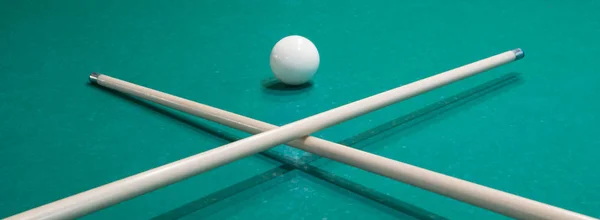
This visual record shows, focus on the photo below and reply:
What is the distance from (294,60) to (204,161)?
762mm

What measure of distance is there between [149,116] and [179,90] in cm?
23

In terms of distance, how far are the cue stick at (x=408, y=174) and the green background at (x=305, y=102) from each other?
7 cm

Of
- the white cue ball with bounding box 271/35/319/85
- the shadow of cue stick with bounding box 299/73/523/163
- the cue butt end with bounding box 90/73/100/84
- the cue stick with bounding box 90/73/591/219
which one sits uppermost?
the cue butt end with bounding box 90/73/100/84

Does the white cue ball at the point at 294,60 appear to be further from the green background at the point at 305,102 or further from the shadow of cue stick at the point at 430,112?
the shadow of cue stick at the point at 430,112

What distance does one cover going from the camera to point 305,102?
194 centimetres

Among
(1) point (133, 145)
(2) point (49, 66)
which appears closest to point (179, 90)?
(1) point (133, 145)

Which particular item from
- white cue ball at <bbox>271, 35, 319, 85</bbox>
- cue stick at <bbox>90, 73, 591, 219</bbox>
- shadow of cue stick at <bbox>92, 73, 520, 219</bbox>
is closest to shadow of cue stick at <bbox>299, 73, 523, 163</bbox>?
shadow of cue stick at <bbox>92, 73, 520, 219</bbox>

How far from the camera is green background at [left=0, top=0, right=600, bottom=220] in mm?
1417

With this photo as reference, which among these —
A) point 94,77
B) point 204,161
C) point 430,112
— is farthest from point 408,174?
point 94,77

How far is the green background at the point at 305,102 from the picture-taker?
1.42m

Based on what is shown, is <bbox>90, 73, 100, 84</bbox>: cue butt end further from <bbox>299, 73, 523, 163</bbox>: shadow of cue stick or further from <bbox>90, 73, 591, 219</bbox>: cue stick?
<bbox>299, 73, 523, 163</bbox>: shadow of cue stick

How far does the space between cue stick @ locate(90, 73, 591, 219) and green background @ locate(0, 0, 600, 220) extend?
0.22 feet

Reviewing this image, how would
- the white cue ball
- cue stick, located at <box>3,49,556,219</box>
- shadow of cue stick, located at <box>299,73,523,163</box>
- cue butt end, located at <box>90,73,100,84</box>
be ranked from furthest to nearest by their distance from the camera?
cue butt end, located at <box>90,73,100,84</box>, the white cue ball, shadow of cue stick, located at <box>299,73,523,163</box>, cue stick, located at <box>3,49,556,219</box>

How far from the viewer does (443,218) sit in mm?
1297
